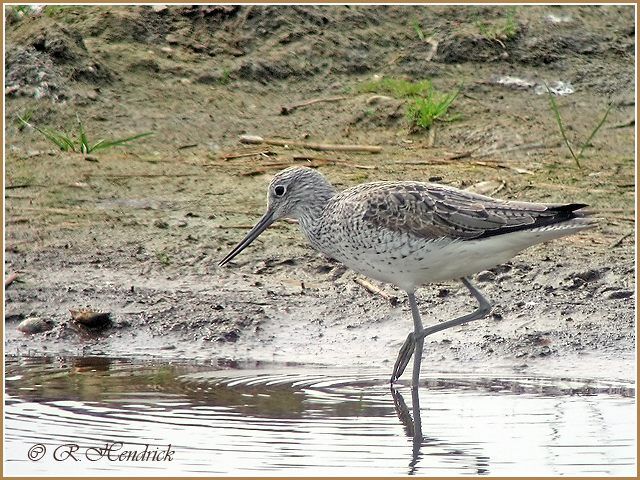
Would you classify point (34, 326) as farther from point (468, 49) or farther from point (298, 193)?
point (468, 49)

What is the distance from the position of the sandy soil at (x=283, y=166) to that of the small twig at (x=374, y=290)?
0.09m

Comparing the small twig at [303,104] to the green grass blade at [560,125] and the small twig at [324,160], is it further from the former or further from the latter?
the green grass blade at [560,125]

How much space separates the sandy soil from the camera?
878 cm

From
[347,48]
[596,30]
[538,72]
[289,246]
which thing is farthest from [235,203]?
[596,30]

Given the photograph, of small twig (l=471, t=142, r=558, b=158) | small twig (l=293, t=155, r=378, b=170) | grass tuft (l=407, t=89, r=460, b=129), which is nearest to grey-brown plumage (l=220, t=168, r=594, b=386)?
small twig (l=293, t=155, r=378, b=170)

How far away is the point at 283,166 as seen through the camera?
35.0 feet

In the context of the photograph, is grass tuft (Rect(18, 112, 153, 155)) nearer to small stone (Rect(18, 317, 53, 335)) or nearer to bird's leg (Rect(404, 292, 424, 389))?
small stone (Rect(18, 317, 53, 335))

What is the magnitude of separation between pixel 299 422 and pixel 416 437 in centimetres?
66

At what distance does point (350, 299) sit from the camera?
9164mm

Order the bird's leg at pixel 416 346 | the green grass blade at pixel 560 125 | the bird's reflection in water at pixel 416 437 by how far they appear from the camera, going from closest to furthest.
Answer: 1. the bird's reflection in water at pixel 416 437
2. the bird's leg at pixel 416 346
3. the green grass blade at pixel 560 125

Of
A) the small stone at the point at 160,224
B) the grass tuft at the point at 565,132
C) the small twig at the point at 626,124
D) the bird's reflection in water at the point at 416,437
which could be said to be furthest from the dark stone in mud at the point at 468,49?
the bird's reflection in water at the point at 416,437

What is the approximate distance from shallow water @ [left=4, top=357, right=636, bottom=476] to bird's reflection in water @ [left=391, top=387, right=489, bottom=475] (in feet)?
0.04

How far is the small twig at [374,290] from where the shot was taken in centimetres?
911

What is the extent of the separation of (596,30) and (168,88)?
438cm
